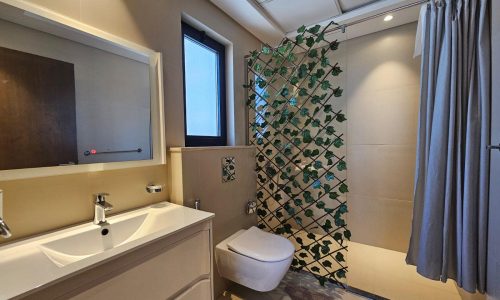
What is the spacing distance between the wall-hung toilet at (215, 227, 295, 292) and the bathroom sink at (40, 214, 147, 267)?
60 centimetres

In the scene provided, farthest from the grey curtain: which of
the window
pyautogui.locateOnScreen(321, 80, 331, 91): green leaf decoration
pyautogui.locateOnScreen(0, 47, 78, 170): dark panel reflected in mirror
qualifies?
pyautogui.locateOnScreen(0, 47, 78, 170): dark panel reflected in mirror

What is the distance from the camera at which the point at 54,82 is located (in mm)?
849

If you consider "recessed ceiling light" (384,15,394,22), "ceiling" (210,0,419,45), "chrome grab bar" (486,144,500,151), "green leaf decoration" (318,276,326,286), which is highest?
"ceiling" (210,0,419,45)

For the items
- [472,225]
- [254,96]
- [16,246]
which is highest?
[254,96]

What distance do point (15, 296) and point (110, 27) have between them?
108 centimetres

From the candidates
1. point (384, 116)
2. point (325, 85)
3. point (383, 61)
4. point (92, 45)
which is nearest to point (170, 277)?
point (92, 45)

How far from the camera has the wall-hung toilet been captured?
4.01 ft

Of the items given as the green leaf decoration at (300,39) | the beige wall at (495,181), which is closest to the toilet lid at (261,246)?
the beige wall at (495,181)

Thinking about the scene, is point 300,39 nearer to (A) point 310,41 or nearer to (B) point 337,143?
(A) point 310,41

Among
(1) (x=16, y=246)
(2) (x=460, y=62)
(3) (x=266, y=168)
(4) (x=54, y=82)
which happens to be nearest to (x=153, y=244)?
(1) (x=16, y=246)

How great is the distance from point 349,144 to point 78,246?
2.21 metres

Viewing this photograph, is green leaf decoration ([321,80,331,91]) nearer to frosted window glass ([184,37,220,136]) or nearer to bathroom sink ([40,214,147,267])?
frosted window glass ([184,37,220,136])

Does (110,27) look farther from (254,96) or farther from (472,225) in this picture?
(472,225)

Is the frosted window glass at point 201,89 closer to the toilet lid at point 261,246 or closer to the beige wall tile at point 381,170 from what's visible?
the toilet lid at point 261,246
